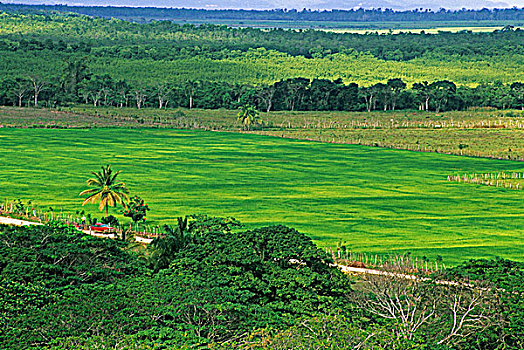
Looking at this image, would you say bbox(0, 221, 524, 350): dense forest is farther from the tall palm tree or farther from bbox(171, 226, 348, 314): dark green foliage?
the tall palm tree

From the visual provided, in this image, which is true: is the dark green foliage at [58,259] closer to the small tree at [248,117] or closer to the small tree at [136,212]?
the small tree at [136,212]

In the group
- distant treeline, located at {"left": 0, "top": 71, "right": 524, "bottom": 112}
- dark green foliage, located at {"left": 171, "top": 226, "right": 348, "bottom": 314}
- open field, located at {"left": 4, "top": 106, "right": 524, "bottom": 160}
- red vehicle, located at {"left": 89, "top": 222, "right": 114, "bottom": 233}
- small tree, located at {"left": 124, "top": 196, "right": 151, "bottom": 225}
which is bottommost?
red vehicle, located at {"left": 89, "top": 222, "right": 114, "bottom": 233}

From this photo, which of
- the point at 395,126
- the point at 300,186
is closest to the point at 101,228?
the point at 300,186

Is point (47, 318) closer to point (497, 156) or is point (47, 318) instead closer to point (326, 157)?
point (326, 157)

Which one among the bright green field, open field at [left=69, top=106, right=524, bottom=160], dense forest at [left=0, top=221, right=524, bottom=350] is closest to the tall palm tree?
the bright green field

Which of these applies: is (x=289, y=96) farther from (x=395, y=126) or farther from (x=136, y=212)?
(x=136, y=212)

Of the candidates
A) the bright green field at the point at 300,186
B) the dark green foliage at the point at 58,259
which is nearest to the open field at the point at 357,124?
the bright green field at the point at 300,186
